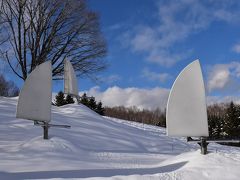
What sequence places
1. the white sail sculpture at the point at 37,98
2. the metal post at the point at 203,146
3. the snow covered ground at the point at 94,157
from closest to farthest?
1. the snow covered ground at the point at 94,157
2. the metal post at the point at 203,146
3. the white sail sculpture at the point at 37,98

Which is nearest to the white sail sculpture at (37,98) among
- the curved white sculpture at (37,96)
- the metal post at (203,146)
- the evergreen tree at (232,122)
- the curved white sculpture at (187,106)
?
the curved white sculpture at (37,96)

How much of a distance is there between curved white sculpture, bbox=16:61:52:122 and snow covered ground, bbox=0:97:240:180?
58cm

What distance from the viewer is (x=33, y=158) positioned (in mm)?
6266

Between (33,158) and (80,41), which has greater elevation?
(80,41)

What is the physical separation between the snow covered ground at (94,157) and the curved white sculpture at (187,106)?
50cm

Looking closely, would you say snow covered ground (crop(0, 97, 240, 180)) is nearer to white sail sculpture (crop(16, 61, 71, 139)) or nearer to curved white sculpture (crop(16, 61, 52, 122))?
white sail sculpture (crop(16, 61, 71, 139))

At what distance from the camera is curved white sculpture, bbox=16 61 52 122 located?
25.4 ft

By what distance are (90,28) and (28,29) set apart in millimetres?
3803

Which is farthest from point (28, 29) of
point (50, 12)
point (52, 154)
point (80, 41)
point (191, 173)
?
point (191, 173)

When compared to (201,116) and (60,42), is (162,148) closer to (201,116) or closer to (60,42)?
(201,116)

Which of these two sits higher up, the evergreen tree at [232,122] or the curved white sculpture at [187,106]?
the curved white sculpture at [187,106]

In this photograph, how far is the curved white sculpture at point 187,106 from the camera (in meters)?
6.64

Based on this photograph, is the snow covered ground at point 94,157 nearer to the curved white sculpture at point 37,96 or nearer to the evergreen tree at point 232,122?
the curved white sculpture at point 37,96

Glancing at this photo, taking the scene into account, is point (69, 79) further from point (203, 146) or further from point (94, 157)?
point (203, 146)
